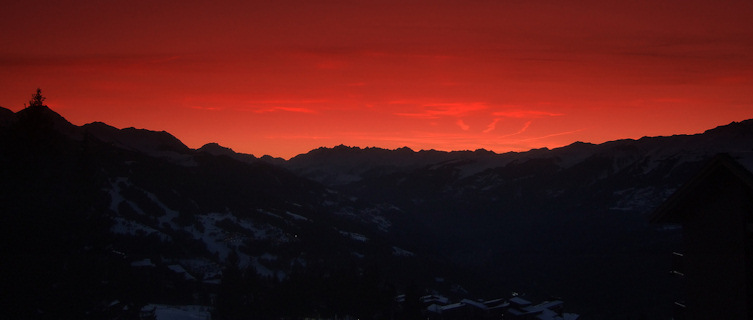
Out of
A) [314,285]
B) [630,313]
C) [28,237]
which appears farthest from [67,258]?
[630,313]

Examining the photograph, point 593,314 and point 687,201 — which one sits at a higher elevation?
point 687,201

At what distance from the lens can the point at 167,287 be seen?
102 meters

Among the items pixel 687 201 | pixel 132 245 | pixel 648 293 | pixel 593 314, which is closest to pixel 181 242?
pixel 132 245

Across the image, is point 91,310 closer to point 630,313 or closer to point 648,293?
point 630,313

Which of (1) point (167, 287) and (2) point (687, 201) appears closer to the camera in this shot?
(2) point (687, 201)

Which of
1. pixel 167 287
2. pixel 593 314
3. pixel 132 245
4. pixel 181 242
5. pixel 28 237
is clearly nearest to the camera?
pixel 28 237

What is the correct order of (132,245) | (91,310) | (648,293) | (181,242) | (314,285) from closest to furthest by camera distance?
1. (91,310)
2. (314,285)
3. (132,245)
4. (181,242)
5. (648,293)

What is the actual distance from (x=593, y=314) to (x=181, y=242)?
328 ft

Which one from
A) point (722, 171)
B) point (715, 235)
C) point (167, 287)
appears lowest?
point (167, 287)

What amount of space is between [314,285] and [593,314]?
325 ft

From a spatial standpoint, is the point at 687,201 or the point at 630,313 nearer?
the point at 687,201

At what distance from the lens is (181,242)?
6088 inches

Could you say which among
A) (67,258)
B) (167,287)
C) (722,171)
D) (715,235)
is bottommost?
(167,287)

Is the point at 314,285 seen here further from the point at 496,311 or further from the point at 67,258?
the point at 67,258
